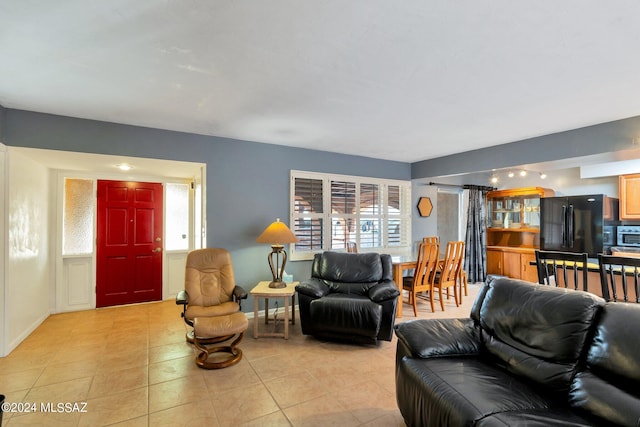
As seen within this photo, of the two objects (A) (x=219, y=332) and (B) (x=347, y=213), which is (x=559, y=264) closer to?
(B) (x=347, y=213)

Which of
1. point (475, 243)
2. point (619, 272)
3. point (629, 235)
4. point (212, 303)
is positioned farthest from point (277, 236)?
point (629, 235)

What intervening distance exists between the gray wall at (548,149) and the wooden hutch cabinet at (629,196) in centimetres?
238

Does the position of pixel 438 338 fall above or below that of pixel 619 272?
below

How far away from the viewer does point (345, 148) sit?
4.53 m

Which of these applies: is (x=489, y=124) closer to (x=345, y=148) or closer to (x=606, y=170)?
(x=345, y=148)

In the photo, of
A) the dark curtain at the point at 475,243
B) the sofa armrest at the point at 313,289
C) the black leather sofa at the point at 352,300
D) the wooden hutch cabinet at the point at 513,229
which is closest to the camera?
the black leather sofa at the point at 352,300

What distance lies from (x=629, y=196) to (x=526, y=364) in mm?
5090

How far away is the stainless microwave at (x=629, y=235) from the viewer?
463 cm

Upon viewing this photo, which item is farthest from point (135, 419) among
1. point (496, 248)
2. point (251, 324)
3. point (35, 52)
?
point (496, 248)

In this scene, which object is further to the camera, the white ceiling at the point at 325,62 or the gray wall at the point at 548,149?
the gray wall at the point at 548,149

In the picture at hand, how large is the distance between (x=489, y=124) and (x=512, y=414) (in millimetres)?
2985

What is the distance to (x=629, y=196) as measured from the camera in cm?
475

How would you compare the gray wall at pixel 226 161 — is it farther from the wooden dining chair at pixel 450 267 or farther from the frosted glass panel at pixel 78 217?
the wooden dining chair at pixel 450 267

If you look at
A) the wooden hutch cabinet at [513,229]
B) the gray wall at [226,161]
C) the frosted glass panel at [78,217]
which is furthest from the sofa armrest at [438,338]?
the wooden hutch cabinet at [513,229]
